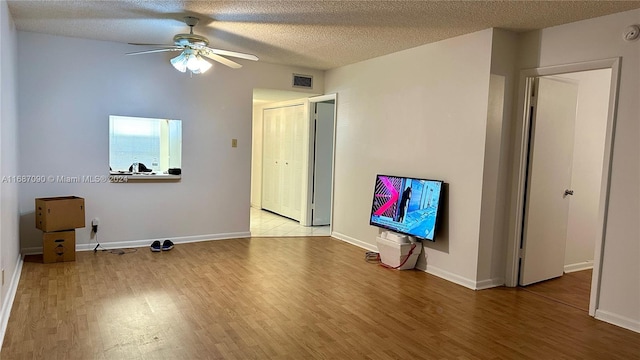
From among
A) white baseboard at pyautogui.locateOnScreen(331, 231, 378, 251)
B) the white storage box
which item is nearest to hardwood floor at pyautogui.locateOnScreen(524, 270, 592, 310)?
the white storage box

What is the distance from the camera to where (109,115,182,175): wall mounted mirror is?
5.07m

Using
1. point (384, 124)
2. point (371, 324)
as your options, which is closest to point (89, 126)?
point (384, 124)

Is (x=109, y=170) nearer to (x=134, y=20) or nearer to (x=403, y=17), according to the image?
(x=134, y=20)

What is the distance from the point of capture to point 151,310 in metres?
3.24

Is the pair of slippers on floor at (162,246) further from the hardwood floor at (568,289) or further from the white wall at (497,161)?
the hardwood floor at (568,289)

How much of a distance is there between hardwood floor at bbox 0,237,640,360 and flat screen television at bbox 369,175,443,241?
491 mm

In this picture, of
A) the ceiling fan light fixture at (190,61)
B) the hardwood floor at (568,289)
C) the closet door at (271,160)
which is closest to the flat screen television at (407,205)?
the hardwood floor at (568,289)

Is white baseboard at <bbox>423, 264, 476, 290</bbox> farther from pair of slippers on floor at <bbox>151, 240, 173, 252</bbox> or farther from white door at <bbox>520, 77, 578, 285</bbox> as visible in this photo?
pair of slippers on floor at <bbox>151, 240, 173, 252</bbox>

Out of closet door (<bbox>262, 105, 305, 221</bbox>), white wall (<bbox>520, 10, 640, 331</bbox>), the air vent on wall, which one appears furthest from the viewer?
closet door (<bbox>262, 105, 305, 221</bbox>)

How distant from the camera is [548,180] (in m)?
4.23

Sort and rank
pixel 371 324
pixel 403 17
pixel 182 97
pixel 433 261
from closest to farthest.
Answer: pixel 371 324
pixel 403 17
pixel 433 261
pixel 182 97

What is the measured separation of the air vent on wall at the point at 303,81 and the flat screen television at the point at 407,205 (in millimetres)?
1873

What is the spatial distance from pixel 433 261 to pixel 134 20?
3.71m

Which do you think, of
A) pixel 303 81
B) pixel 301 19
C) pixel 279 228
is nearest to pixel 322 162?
pixel 279 228
